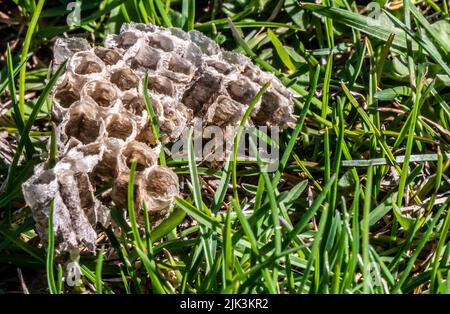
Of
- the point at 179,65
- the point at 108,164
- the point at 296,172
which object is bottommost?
the point at 296,172

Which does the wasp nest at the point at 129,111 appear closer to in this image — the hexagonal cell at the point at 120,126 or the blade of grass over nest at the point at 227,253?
the hexagonal cell at the point at 120,126

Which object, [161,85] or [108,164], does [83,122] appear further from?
[161,85]

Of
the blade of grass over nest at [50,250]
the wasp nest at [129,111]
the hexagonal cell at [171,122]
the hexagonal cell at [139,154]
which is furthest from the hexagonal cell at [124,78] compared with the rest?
the blade of grass over nest at [50,250]

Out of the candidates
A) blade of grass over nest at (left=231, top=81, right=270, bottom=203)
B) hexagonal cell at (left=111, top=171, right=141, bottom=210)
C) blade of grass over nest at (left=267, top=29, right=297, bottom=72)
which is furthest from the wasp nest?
blade of grass over nest at (left=267, top=29, right=297, bottom=72)

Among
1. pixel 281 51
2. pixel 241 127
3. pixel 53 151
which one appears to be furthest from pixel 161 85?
pixel 281 51
